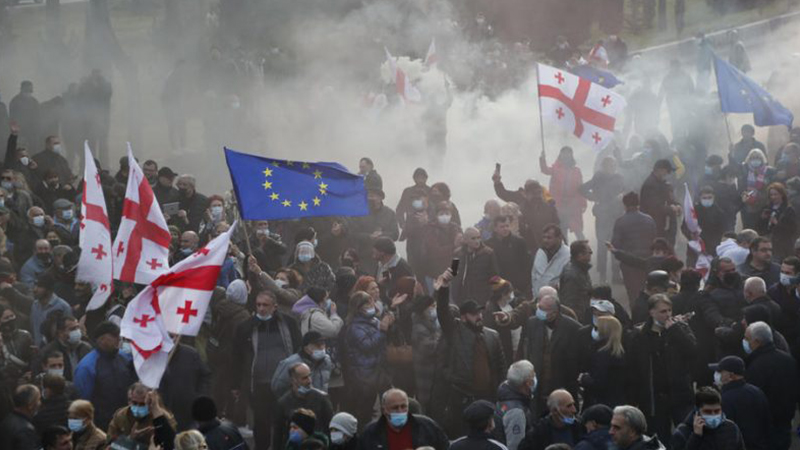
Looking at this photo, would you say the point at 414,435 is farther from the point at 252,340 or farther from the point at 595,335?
the point at 252,340

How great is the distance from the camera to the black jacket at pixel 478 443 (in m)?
10.2

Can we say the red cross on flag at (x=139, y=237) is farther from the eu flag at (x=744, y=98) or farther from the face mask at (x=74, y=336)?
the eu flag at (x=744, y=98)

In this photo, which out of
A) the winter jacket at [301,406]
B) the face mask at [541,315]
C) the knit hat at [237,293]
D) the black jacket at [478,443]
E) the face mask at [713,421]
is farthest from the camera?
the knit hat at [237,293]

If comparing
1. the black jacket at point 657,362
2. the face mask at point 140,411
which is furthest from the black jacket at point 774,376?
the face mask at point 140,411

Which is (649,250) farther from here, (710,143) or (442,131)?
(442,131)

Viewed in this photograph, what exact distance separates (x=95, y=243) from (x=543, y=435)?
4135 millimetres

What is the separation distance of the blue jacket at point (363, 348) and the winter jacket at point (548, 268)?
2.45 meters

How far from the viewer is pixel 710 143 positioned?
941 inches

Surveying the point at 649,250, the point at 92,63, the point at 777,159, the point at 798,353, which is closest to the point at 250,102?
the point at 92,63

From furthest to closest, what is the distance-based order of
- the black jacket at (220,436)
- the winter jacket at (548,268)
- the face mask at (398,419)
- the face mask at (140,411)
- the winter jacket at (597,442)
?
1. the winter jacket at (548,268)
2. the face mask at (140,411)
3. the face mask at (398,419)
4. the black jacket at (220,436)
5. the winter jacket at (597,442)

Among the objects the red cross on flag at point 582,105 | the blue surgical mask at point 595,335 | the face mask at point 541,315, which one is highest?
the red cross on flag at point 582,105

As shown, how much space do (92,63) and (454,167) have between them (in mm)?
6570

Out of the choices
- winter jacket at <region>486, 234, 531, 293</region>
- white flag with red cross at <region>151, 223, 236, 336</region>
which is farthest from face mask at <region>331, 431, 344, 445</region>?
winter jacket at <region>486, 234, 531, 293</region>

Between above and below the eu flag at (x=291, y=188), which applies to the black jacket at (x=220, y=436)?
below
